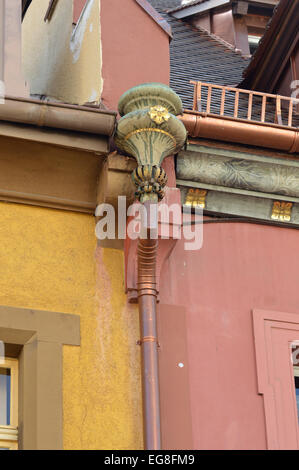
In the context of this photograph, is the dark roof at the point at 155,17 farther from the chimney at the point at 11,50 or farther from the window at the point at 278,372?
the window at the point at 278,372

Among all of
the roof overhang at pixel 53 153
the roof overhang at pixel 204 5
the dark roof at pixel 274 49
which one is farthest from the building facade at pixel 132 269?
the roof overhang at pixel 204 5

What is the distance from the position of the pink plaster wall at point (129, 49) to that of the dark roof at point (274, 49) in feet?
4.49

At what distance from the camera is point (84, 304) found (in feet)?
22.1

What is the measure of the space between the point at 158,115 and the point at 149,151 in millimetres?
220

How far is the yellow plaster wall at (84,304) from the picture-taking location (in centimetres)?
636

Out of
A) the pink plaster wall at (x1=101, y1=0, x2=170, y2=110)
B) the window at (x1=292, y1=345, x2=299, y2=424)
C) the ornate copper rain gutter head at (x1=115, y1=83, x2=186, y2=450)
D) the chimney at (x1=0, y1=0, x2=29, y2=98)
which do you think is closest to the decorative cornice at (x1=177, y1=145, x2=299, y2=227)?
the ornate copper rain gutter head at (x1=115, y1=83, x2=186, y2=450)

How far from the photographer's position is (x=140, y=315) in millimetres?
6617

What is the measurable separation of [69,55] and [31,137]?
1531mm

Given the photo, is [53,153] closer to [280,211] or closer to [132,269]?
[132,269]

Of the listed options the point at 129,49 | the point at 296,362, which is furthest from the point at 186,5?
the point at 296,362

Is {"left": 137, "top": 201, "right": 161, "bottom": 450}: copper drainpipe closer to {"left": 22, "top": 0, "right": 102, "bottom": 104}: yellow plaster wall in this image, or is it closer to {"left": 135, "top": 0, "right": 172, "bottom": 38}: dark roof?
{"left": 22, "top": 0, "right": 102, "bottom": 104}: yellow plaster wall

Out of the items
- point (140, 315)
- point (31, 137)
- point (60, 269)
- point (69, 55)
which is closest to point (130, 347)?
point (140, 315)
